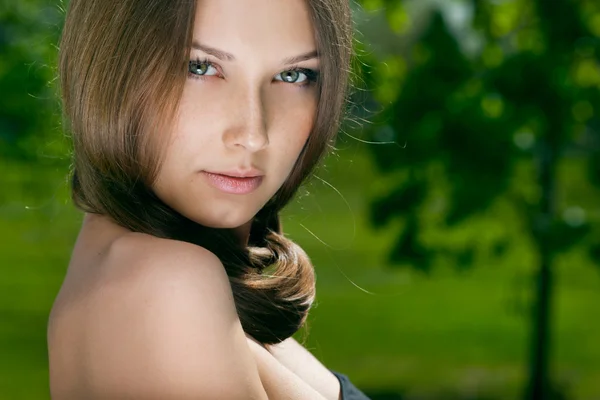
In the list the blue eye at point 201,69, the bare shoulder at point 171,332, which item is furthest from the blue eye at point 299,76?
the bare shoulder at point 171,332

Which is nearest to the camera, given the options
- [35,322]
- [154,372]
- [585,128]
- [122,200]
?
[154,372]

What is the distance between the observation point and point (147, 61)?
1.31 meters

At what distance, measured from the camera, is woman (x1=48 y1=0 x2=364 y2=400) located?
4.07 feet

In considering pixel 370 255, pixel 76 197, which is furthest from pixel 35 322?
pixel 76 197

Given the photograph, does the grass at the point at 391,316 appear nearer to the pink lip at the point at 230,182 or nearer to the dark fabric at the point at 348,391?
the dark fabric at the point at 348,391

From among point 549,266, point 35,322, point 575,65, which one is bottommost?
point 35,322

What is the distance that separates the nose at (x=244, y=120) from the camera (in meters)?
1.34

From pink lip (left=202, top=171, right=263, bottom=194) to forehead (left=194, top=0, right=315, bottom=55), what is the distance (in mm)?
197

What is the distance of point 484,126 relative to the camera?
5.25 metres

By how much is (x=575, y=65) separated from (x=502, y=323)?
5074 millimetres

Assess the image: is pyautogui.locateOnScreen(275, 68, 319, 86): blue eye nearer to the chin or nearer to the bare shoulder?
the chin

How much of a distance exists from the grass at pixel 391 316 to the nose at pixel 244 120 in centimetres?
478

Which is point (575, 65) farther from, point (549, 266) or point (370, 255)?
point (370, 255)

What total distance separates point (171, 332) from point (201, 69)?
1.32ft
